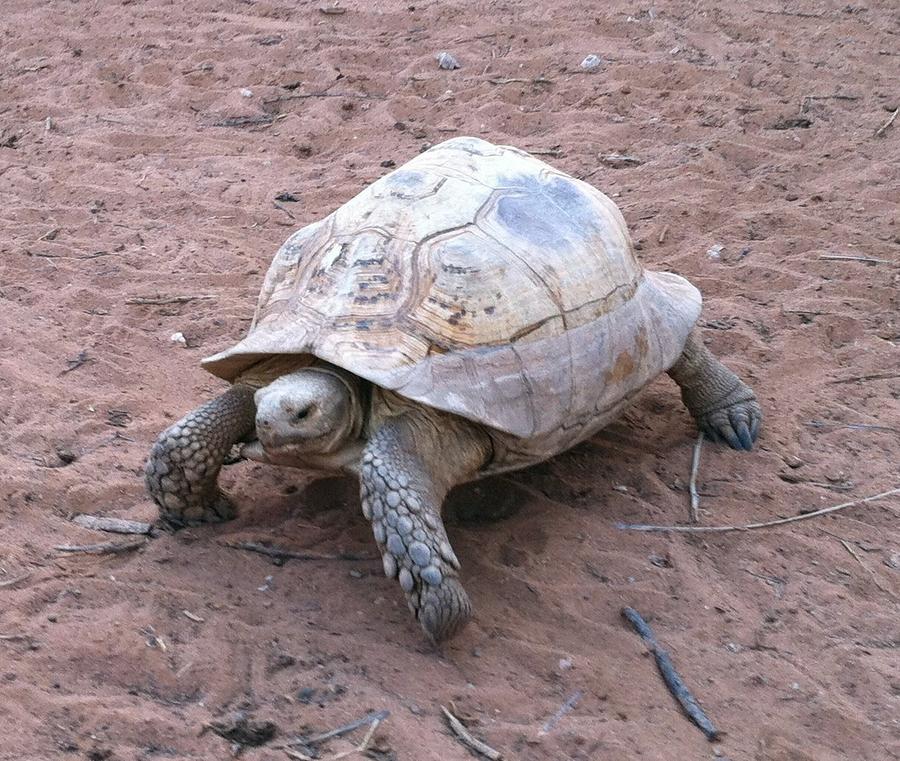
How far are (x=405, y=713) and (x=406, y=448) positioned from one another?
0.79 meters

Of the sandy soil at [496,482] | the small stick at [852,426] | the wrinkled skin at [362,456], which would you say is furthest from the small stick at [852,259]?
the wrinkled skin at [362,456]

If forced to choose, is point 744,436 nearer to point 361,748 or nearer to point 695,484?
point 695,484

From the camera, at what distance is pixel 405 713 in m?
2.80

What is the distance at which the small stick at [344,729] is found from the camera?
268 cm

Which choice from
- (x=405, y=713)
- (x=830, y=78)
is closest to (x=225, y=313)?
(x=405, y=713)

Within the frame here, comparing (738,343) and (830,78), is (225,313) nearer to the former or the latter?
(738,343)

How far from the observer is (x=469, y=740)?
107 inches

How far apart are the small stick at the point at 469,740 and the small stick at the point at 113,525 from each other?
129cm

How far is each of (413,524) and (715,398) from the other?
64.3 inches

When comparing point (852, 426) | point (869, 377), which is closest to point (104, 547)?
point (852, 426)

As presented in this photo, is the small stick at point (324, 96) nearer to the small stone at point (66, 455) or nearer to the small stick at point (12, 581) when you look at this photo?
the small stone at point (66, 455)

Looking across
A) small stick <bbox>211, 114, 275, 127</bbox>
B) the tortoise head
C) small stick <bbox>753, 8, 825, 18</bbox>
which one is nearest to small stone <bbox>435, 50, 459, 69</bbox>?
small stick <bbox>211, 114, 275, 127</bbox>

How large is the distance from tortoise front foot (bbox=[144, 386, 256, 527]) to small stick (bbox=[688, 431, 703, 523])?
1522mm

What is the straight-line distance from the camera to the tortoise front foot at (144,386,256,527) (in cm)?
346
